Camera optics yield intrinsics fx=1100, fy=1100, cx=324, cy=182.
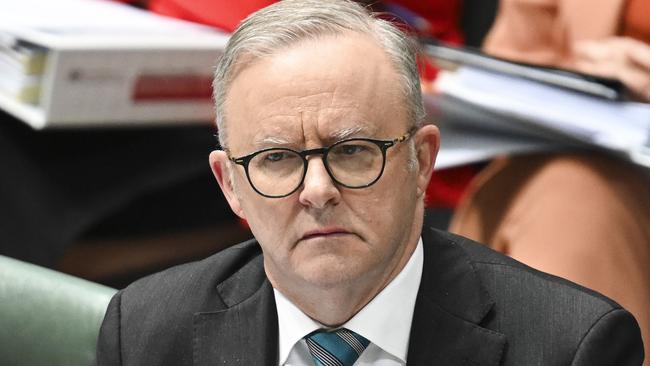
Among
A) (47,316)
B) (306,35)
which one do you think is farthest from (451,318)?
(47,316)

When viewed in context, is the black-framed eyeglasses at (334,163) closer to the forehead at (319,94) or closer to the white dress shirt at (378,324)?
the forehead at (319,94)

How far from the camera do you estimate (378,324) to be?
1.27 meters

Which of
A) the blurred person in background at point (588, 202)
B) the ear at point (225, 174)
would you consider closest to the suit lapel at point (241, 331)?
the ear at point (225, 174)

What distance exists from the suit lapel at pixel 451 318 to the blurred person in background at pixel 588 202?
21.4 inches

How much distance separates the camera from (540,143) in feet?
6.30

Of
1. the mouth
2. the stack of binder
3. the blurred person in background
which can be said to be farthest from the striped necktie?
the stack of binder

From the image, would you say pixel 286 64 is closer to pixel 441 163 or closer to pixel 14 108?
pixel 441 163

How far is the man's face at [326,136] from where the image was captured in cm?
119

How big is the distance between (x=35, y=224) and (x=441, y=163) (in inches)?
41.4

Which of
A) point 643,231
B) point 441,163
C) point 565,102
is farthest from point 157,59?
point 643,231

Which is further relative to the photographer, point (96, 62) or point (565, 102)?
point (96, 62)

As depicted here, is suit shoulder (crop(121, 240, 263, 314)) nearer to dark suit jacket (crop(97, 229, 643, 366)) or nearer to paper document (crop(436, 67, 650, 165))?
dark suit jacket (crop(97, 229, 643, 366))

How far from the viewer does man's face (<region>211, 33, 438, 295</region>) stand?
1.19 metres

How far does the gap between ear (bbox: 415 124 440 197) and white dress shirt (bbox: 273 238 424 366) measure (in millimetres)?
87
